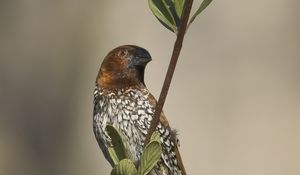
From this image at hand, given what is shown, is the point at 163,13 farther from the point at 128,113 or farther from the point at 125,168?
the point at 128,113

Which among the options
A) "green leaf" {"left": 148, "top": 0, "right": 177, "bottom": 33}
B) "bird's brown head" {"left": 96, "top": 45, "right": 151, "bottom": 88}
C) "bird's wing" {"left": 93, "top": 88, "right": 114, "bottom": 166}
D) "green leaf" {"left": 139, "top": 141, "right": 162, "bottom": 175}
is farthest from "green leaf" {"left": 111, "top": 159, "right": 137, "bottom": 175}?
"bird's brown head" {"left": 96, "top": 45, "right": 151, "bottom": 88}

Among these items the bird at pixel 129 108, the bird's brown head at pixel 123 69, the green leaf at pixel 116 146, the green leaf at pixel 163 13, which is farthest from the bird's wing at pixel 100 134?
the green leaf at pixel 163 13

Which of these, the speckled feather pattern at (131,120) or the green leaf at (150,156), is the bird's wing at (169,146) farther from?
the green leaf at (150,156)

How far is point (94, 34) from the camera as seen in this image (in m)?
4.28

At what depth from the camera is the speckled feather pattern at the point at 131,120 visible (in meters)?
2.77

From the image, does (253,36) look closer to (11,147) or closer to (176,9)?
(11,147)

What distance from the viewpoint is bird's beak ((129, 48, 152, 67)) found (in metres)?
2.72

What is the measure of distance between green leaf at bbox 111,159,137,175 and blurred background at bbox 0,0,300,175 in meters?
2.62

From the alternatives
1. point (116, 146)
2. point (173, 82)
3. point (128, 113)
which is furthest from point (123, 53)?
point (116, 146)

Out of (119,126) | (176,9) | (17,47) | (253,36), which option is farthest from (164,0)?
(17,47)

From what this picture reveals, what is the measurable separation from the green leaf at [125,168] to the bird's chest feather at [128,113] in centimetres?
122

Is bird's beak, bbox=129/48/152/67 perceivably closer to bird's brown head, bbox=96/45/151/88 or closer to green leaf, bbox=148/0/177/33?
bird's brown head, bbox=96/45/151/88

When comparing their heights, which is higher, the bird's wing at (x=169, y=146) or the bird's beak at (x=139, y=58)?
the bird's beak at (x=139, y=58)

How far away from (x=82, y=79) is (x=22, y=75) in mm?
335
